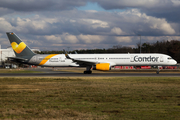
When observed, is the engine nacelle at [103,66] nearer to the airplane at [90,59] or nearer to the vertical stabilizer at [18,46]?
the airplane at [90,59]

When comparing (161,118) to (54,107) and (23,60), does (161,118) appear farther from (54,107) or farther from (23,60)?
(23,60)

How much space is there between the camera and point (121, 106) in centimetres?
1073

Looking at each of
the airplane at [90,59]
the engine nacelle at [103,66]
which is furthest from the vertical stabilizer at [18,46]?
the engine nacelle at [103,66]

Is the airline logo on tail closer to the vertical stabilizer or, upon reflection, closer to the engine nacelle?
the vertical stabilizer

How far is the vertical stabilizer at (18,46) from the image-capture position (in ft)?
136

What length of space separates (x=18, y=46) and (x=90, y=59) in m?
14.3

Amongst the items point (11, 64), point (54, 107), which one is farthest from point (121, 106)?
point (11, 64)

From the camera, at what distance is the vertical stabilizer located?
41.4m

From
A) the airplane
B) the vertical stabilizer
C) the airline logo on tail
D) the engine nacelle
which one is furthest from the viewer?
the airline logo on tail

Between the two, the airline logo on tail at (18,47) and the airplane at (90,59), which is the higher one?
the airline logo on tail at (18,47)

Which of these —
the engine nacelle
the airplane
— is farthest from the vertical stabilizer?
the engine nacelle

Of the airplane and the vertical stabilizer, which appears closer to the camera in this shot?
the airplane

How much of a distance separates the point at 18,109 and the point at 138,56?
A: 104ft

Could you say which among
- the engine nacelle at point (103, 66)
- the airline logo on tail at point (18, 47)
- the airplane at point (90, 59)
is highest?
the airline logo on tail at point (18, 47)
